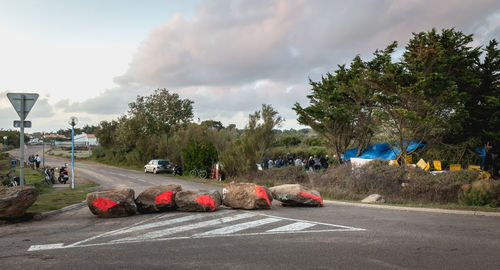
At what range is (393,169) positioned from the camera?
17422 mm

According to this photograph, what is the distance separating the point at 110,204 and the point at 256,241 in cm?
565

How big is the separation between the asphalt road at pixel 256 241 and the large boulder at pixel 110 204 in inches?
13.2

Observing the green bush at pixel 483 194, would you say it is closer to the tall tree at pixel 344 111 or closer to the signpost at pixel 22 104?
the tall tree at pixel 344 111

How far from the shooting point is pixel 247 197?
1264 centimetres

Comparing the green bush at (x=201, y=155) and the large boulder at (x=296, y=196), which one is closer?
the large boulder at (x=296, y=196)

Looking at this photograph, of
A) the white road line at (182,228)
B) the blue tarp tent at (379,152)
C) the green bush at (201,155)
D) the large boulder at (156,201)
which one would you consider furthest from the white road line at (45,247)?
the green bush at (201,155)

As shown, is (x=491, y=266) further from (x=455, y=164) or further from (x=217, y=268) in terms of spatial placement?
(x=455, y=164)

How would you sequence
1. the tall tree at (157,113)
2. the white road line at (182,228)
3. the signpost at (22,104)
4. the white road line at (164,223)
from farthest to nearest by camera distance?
the tall tree at (157,113), the signpost at (22,104), the white road line at (164,223), the white road line at (182,228)

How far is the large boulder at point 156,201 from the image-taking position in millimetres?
11938

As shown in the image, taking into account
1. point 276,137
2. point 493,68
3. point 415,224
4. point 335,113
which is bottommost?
point 415,224

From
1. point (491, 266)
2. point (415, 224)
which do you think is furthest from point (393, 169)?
point (491, 266)

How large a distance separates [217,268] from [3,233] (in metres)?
6.62

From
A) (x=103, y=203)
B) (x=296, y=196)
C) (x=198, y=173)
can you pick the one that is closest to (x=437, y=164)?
(x=296, y=196)

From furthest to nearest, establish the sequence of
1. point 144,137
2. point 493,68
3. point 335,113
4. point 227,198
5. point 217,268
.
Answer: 1. point 144,137
2. point 335,113
3. point 493,68
4. point 227,198
5. point 217,268
